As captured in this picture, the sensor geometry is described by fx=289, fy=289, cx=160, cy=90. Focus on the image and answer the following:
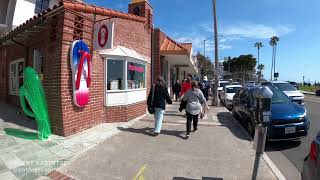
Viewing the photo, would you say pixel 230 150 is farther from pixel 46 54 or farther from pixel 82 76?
pixel 46 54

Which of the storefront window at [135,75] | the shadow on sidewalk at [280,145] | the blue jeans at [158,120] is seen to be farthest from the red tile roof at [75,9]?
the shadow on sidewalk at [280,145]

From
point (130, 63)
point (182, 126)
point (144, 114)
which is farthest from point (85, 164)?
point (144, 114)

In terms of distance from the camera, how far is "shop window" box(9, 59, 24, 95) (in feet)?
38.4

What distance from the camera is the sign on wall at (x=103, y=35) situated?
8242 millimetres

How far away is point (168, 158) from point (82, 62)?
11.5 feet

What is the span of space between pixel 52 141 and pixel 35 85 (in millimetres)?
1522

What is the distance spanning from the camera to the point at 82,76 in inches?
316

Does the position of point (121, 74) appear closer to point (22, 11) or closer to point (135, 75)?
point (135, 75)

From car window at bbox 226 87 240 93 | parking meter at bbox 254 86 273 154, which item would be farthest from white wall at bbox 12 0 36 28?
parking meter at bbox 254 86 273 154

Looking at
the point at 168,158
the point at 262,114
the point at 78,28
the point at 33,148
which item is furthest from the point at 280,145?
the point at 78,28

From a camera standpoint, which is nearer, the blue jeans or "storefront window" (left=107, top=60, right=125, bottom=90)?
the blue jeans

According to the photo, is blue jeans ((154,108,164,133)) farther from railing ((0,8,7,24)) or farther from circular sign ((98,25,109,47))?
railing ((0,8,7,24))

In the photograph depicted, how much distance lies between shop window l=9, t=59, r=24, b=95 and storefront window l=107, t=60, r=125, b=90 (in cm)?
399

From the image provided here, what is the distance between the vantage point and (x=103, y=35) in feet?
27.7
